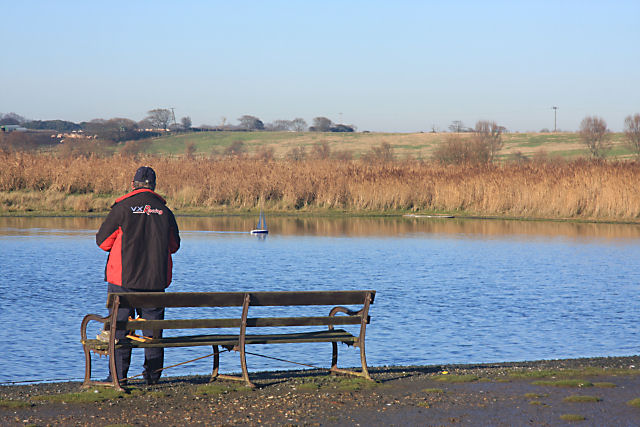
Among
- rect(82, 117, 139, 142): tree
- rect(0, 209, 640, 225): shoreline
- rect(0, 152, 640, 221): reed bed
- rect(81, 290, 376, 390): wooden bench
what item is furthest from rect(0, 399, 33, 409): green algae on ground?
rect(82, 117, 139, 142): tree

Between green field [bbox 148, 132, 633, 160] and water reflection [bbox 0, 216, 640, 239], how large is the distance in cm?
5507

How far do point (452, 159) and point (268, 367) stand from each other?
45.4 meters

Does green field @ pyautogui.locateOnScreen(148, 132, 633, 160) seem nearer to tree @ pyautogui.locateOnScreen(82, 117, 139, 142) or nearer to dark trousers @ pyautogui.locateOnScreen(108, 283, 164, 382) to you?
tree @ pyautogui.locateOnScreen(82, 117, 139, 142)

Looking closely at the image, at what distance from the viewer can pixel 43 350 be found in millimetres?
10203

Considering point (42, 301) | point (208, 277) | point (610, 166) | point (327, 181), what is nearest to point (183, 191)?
point (327, 181)

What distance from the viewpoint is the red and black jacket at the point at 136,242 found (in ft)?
25.5

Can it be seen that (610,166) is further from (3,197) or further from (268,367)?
(268,367)

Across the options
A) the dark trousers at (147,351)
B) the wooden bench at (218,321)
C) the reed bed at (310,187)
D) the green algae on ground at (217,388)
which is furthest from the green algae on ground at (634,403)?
the reed bed at (310,187)

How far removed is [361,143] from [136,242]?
102 m

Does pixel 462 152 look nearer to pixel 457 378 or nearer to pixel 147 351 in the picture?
pixel 457 378

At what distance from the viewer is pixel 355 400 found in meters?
7.41

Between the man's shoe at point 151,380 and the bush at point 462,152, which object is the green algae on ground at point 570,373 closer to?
the man's shoe at point 151,380

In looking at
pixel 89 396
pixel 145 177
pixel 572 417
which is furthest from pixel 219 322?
pixel 572 417

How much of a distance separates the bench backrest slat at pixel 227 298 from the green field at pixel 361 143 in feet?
267
